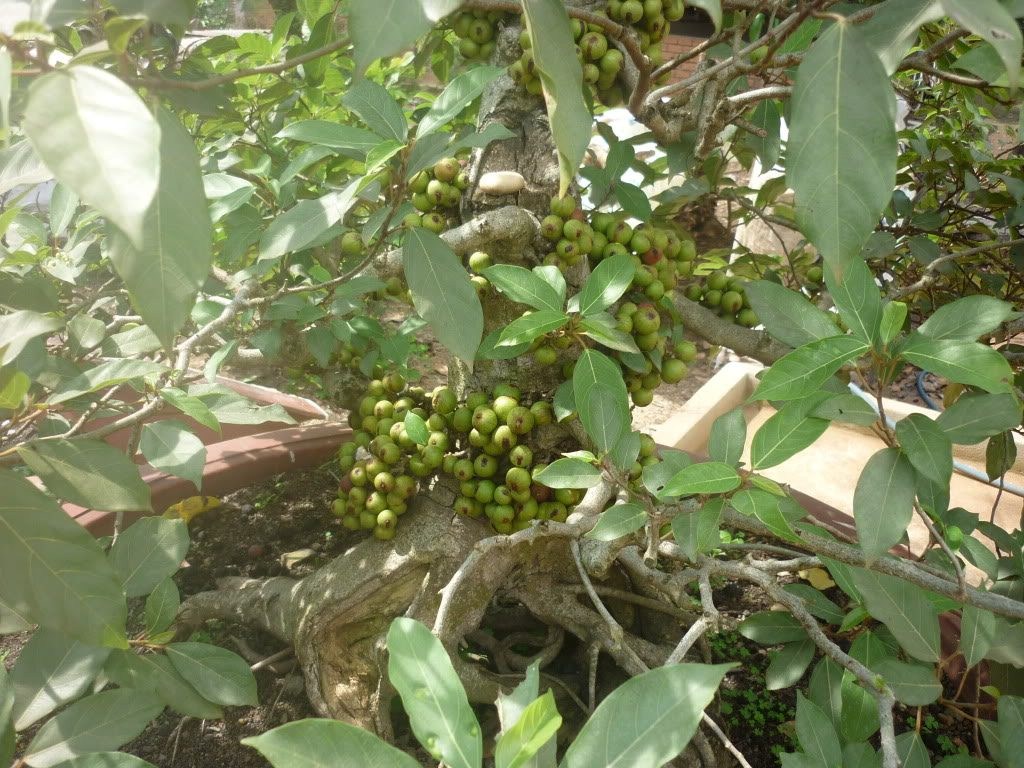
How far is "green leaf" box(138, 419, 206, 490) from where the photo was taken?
3.20 feet

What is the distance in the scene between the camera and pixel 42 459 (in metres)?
0.82

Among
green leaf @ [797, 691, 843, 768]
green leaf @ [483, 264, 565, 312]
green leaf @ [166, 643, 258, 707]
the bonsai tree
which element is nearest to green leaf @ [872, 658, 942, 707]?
the bonsai tree

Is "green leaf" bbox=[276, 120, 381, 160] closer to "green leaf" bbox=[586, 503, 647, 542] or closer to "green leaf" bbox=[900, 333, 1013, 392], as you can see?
"green leaf" bbox=[586, 503, 647, 542]

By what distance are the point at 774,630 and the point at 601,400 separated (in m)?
0.61

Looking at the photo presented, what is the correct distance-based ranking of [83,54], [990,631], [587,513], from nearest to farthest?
[83,54], [990,631], [587,513]

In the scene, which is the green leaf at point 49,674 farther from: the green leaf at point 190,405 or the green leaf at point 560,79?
the green leaf at point 560,79

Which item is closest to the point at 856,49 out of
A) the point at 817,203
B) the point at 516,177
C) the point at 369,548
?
the point at 817,203

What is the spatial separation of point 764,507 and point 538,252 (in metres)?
0.69

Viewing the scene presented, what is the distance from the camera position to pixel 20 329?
74 cm

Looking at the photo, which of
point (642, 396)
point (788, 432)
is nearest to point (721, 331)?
point (642, 396)

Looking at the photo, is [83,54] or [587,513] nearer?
[83,54]

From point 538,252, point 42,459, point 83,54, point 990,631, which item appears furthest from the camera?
point 538,252

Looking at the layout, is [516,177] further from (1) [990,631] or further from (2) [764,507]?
(1) [990,631]

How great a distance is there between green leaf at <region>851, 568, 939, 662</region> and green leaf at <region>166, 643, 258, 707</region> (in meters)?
0.93
